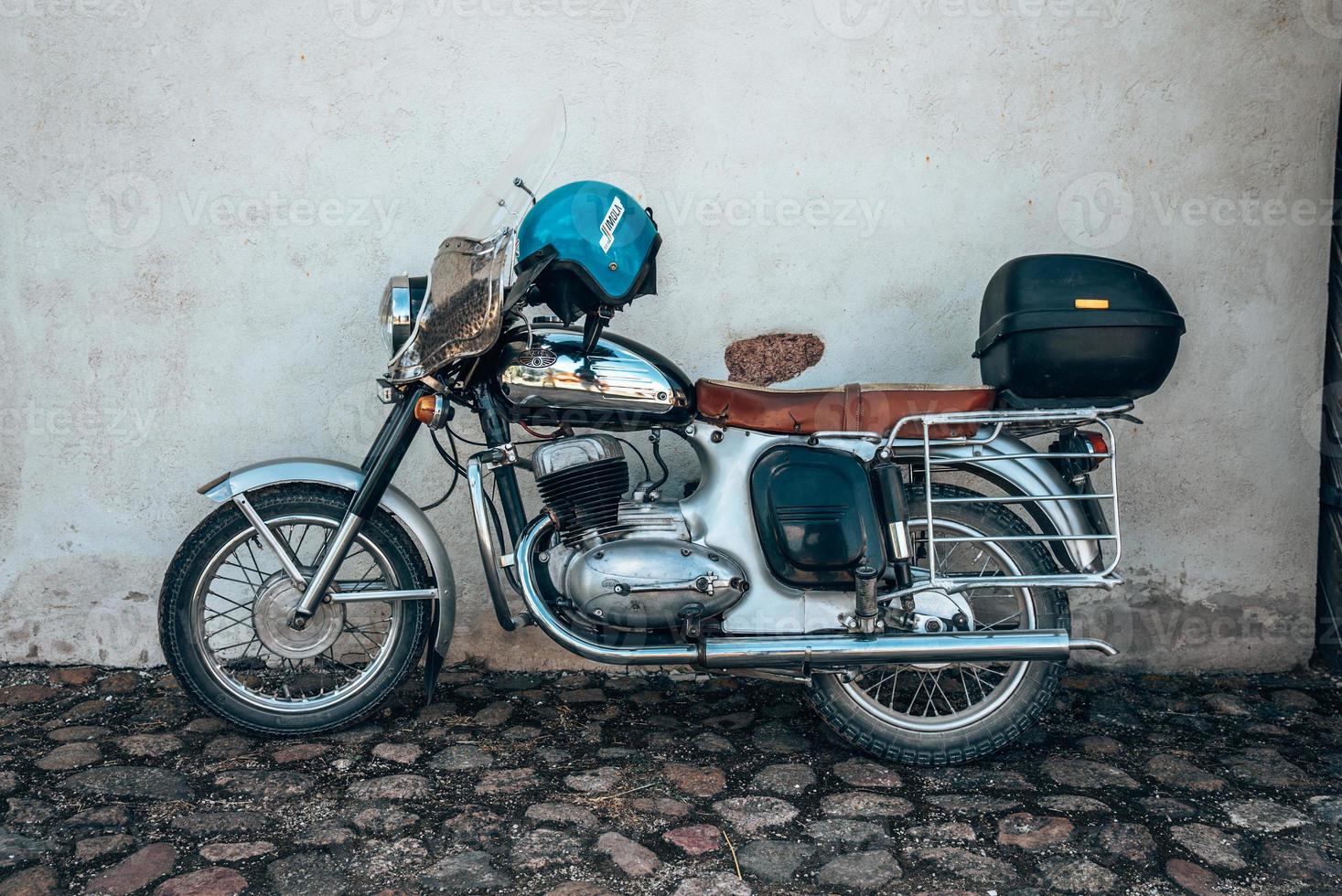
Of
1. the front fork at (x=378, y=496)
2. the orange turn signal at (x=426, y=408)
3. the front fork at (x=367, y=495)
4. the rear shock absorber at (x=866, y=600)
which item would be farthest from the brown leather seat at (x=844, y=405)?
the front fork at (x=367, y=495)

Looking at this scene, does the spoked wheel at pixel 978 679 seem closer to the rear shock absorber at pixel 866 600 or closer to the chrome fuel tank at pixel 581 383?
the rear shock absorber at pixel 866 600

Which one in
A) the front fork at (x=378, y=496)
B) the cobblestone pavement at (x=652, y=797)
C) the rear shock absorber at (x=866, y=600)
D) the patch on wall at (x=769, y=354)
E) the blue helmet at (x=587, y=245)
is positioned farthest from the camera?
the patch on wall at (x=769, y=354)

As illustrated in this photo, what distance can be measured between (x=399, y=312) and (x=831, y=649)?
1.58 meters

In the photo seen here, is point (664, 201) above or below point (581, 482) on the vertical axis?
above

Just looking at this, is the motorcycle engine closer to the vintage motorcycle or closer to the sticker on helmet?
the vintage motorcycle

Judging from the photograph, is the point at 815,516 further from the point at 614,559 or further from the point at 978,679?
the point at 978,679

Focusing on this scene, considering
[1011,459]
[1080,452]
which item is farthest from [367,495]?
[1080,452]

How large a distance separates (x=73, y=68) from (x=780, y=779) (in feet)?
11.1

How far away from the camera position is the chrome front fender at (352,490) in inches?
132

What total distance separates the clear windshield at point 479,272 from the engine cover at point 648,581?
2.32 feet

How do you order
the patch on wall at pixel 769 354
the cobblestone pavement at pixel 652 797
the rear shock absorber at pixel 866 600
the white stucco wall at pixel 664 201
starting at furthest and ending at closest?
the patch on wall at pixel 769 354
the white stucco wall at pixel 664 201
the rear shock absorber at pixel 866 600
the cobblestone pavement at pixel 652 797

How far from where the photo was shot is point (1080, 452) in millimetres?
3162

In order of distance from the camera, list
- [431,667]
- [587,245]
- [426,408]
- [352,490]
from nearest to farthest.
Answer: [587,245], [426,408], [352,490], [431,667]

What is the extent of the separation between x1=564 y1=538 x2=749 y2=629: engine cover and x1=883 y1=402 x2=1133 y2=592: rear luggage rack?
23.9 inches
